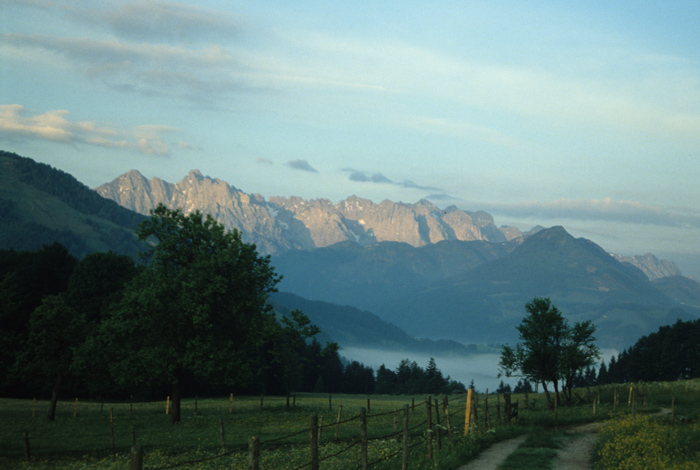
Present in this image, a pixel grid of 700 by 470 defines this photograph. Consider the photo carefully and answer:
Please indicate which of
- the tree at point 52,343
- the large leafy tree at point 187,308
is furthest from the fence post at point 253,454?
the tree at point 52,343

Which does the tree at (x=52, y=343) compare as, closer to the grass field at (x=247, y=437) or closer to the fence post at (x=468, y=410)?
the grass field at (x=247, y=437)

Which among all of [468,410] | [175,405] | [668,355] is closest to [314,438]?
[468,410]

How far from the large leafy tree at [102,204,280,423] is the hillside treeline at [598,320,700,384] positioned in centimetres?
12241

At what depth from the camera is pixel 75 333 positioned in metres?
51.8

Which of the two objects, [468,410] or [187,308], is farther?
[187,308]

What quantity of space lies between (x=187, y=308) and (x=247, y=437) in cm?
1351

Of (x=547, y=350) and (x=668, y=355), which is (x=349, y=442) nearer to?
(x=547, y=350)

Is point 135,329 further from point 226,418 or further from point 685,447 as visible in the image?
point 685,447

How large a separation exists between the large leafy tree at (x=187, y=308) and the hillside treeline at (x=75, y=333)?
137 cm

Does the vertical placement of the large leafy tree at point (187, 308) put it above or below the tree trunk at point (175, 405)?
above

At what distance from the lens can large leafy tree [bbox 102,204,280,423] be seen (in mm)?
47688

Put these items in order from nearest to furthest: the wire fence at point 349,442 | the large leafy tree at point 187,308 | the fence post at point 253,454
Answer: the fence post at point 253,454
the wire fence at point 349,442
the large leafy tree at point 187,308

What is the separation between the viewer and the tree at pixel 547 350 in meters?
57.6

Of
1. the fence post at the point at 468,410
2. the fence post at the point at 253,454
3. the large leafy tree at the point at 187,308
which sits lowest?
the fence post at the point at 468,410
